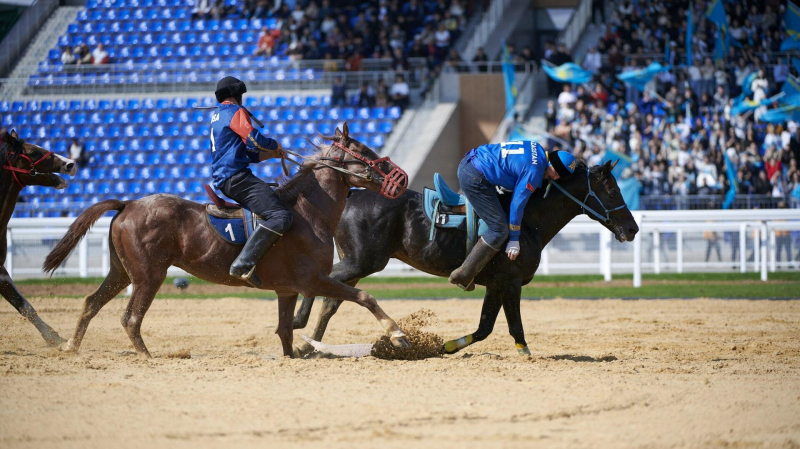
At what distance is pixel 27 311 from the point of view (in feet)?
28.5

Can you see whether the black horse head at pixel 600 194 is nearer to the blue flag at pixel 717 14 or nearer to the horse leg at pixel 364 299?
the horse leg at pixel 364 299

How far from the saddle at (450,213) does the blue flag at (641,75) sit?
1491 cm

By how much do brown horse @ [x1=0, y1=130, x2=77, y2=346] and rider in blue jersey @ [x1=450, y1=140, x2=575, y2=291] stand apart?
415 centimetres

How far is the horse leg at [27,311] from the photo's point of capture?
8586 millimetres

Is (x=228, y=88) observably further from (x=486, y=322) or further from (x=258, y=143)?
(x=486, y=322)

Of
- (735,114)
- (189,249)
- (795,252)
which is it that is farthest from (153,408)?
(735,114)

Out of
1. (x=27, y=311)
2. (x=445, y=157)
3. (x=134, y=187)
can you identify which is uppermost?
(x=445, y=157)

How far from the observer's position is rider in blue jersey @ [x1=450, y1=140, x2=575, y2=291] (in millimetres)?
7980

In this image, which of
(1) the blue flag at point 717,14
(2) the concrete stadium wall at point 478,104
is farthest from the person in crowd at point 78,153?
(1) the blue flag at point 717,14

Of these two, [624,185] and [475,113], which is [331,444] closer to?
[624,185]

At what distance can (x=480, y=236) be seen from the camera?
325 inches

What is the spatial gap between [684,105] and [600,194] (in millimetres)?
14512

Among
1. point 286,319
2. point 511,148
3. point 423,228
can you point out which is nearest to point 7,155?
point 286,319

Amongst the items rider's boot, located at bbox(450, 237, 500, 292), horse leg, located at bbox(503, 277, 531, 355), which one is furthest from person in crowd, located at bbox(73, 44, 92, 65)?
horse leg, located at bbox(503, 277, 531, 355)
